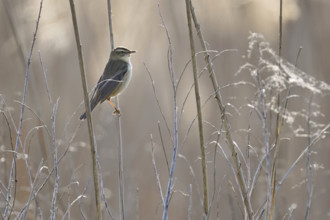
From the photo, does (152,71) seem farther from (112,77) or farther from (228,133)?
(228,133)

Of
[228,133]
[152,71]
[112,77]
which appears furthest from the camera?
[152,71]

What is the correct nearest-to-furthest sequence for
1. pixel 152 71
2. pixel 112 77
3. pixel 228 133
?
pixel 228 133 < pixel 112 77 < pixel 152 71

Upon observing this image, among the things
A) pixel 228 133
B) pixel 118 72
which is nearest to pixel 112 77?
pixel 118 72

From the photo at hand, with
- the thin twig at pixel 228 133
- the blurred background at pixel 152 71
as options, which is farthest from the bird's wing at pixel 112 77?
the thin twig at pixel 228 133

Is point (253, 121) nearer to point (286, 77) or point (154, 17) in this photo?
point (154, 17)

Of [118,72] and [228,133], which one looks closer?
[228,133]

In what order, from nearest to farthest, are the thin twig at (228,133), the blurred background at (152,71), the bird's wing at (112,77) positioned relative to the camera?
1. the thin twig at (228,133)
2. the bird's wing at (112,77)
3. the blurred background at (152,71)

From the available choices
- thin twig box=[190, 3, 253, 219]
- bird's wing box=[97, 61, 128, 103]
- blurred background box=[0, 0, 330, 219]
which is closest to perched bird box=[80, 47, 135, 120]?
bird's wing box=[97, 61, 128, 103]

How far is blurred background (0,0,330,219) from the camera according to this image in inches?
141

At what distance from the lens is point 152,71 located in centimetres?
392

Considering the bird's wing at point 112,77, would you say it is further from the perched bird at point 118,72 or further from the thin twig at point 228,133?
the thin twig at point 228,133

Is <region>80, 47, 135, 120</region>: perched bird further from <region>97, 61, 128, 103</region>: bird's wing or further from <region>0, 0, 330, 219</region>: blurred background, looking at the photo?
<region>0, 0, 330, 219</region>: blurred background

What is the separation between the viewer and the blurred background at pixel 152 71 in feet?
11.8

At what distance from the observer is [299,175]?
370cm
